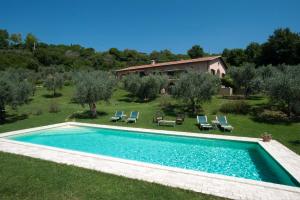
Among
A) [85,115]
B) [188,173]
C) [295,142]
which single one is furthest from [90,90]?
[295,142]

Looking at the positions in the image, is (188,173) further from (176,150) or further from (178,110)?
(178,110)

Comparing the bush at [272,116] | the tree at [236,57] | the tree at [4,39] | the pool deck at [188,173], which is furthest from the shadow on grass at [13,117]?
the tree at [4,39]

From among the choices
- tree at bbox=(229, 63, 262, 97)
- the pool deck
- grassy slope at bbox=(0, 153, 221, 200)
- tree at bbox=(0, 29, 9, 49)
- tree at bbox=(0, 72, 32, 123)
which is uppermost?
tree at bbox=(0, 29, 9, 49)

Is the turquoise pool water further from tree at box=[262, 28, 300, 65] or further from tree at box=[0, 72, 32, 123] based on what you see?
tree at box=[262, 28, 300, 65]

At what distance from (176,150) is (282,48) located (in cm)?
4042

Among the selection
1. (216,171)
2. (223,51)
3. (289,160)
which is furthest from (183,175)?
(223,51)

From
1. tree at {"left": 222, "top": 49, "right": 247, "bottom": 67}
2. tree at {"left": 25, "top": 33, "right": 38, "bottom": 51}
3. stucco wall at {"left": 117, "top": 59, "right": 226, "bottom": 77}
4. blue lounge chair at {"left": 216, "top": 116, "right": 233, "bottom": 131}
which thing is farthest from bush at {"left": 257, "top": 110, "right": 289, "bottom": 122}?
tree at {"left": 25, "top": 33, "right": 38, "bottom": 51}

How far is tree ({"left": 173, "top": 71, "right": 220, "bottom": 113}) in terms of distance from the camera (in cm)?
1759

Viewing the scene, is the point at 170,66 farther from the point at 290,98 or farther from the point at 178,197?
the point at 178,197

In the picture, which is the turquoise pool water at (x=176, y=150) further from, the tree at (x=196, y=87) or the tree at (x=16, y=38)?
the tree at (x=16, y=38)

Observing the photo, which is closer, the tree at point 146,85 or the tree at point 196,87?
the tree at point 196,87

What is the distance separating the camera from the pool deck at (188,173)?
5.67 meters

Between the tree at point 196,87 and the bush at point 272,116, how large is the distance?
13.6ft

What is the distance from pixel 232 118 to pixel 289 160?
8582mm
